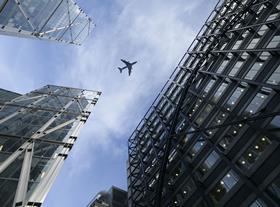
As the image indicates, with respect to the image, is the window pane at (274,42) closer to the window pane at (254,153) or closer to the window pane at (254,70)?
the window pane at (254,70)

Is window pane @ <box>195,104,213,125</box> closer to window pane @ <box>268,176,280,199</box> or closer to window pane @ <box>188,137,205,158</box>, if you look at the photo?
window pane @ <box>188,137,205,158</box>

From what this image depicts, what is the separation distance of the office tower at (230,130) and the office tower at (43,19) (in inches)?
430

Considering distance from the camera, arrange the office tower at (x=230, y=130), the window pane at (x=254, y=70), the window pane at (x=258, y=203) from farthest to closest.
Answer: the window pane at (x=254, y=70) → the office tower at (x=230, y=130) → the window pane at (x=258, y=203)

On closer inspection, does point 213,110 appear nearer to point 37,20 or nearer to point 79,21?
point 37,20

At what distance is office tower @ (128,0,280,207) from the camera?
18.8 metres

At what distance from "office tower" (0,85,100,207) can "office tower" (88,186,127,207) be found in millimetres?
20565

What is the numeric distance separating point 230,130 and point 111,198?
26.0 meters

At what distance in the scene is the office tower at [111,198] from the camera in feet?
141

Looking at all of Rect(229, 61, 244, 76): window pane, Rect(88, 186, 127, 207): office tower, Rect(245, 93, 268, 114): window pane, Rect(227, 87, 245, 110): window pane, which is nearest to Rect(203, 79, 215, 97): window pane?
Rect(229, 61, 244, 76): window pane

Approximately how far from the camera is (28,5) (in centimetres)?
1981

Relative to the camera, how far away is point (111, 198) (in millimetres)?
44438

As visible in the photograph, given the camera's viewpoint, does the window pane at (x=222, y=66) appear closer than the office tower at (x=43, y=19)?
No

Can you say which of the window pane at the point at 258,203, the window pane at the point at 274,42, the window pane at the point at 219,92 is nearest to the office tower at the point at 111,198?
the window pane at the point at 219,92

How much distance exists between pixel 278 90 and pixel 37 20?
16.5 meters
